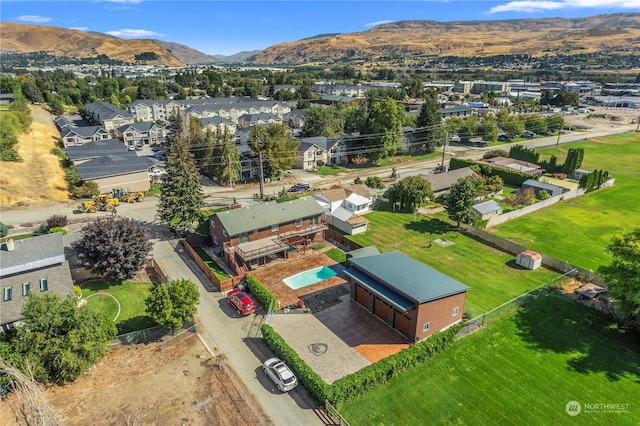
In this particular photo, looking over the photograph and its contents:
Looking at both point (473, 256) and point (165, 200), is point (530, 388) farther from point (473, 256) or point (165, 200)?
point (165, 200)

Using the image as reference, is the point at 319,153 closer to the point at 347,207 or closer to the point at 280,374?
the point at 347,207

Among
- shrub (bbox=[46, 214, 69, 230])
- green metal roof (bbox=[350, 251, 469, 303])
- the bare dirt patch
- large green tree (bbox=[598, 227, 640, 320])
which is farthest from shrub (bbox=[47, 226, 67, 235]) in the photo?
large green tree (bbox=[598, 227, 640, 320])

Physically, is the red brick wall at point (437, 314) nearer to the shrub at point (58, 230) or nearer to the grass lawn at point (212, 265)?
the grass lawn at point (212, 265)

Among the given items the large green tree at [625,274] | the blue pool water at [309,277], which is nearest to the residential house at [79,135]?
the blue pool water at [309,277]

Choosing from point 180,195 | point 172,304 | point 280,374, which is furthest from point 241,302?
point 180,195

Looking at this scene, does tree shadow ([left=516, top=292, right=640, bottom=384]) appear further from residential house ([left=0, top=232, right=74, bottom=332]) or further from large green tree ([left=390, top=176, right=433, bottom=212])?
residential house ([left=0, top=232, right=74, bottom=332])

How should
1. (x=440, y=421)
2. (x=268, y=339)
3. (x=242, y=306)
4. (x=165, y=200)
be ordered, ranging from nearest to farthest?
(x=440, y=421), (x=268, y=339), (x=242, y=306), (x=165, y=200)

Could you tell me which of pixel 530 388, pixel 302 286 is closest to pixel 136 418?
pixel 302 286
